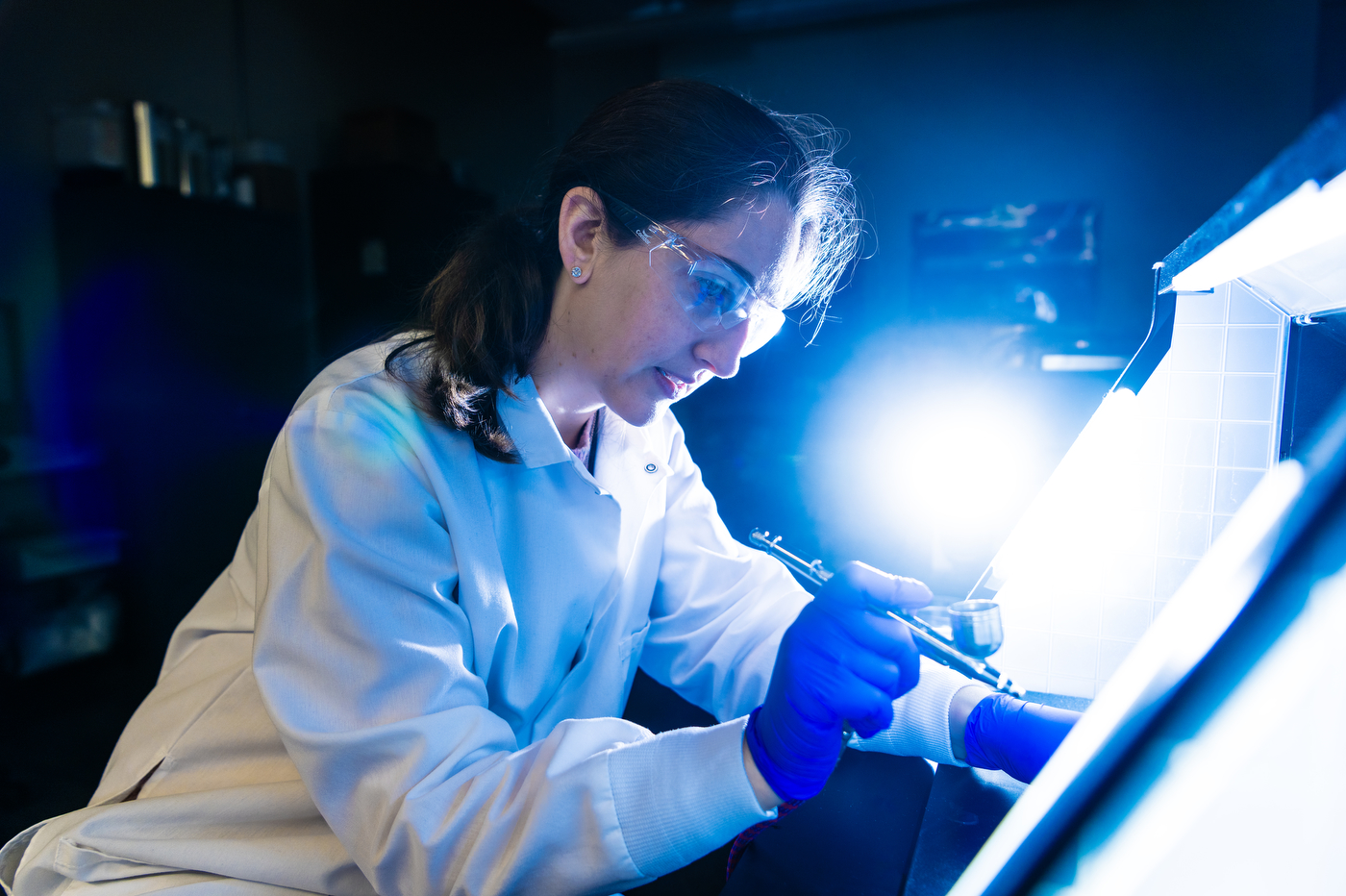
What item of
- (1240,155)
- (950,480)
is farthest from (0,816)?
(1240,155)

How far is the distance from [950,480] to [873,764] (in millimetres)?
732

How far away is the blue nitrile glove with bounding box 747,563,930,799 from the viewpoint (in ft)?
2.59

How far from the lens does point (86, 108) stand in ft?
11.0

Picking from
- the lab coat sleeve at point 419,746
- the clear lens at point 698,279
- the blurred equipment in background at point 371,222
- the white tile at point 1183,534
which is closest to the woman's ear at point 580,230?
the clear lens at point 698,279

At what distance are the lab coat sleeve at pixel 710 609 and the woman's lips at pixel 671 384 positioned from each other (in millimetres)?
330

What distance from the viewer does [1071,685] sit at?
110cm

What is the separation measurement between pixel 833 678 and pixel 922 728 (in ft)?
0.95

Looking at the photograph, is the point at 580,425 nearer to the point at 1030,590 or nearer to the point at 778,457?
the point at 1030,590

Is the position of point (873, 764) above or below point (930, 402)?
below

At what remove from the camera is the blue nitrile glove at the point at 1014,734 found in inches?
36.4

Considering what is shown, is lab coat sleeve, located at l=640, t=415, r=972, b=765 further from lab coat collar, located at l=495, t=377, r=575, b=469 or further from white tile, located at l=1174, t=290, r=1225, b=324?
white tile, located at l=1174, t=290, r=1225, b=324

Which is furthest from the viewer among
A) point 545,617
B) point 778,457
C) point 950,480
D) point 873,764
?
point 778,457

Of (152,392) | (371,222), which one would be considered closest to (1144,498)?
(152,392)

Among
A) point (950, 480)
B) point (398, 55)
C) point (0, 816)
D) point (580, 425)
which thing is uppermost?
point (398, 55)
